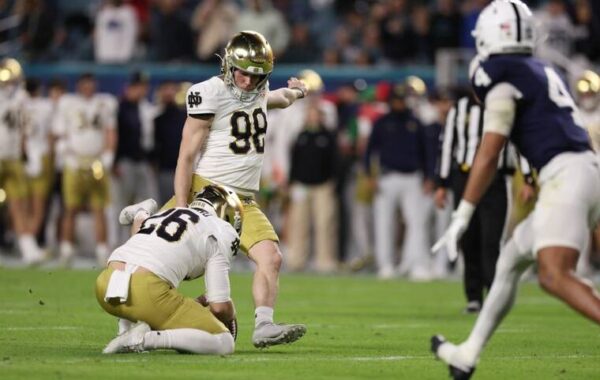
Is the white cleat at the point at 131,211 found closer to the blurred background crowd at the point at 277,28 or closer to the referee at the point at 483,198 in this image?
the referee at the point at 483,198

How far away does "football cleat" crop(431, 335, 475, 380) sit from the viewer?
6617mm

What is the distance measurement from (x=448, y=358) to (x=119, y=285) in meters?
1.88

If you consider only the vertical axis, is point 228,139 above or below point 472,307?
above

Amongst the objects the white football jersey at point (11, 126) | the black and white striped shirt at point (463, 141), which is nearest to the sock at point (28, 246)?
the white football jersey at point (11, 126)

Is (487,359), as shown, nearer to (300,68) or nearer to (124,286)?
(124,286)

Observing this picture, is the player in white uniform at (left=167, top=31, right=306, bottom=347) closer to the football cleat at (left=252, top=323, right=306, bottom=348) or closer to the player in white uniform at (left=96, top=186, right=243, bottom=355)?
the football cleat at (left=252, top=323, right=306, bottom=348)

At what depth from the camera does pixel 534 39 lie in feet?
23.3

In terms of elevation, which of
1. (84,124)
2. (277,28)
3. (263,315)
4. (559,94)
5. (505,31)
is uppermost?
(505,31)

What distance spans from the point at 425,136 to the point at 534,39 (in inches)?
409

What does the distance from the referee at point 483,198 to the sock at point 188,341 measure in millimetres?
4284

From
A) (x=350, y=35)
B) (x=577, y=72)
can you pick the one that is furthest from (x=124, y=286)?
(x=350, y=35)

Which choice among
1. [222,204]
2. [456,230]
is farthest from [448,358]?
[222,204]

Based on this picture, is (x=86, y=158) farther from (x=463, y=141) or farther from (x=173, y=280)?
(x=173, y=280)

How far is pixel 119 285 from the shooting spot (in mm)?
7617
